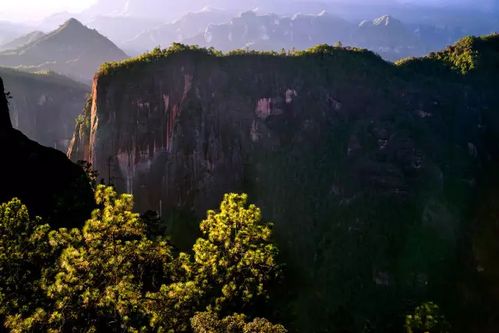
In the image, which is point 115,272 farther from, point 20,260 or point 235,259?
point 235,259

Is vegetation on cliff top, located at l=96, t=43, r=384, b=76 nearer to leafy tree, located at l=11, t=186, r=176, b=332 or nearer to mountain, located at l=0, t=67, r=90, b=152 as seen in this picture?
leafy tree, located at l=11, t=186, r=176, b=332

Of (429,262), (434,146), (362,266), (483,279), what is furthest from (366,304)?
(434,146)

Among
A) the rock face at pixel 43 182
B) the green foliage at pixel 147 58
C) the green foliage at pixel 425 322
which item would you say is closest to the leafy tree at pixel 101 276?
the rock face at pixel 43 182

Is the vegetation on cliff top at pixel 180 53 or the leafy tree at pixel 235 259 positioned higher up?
the vegetation on cliff top at pixel 180 53

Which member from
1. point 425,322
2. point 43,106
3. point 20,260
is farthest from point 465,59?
point 43,106

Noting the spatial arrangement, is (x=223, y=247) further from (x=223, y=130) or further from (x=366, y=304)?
(x=223, y=130)

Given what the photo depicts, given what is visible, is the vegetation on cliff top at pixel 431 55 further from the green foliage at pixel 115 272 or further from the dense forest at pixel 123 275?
the green foliage at pixel 115 272

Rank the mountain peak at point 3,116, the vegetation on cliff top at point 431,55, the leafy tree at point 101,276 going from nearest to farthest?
the leafy tree at point 101,276 → the mountain peak at point 3,116 → the vegetation on cliff top at point 431,55
